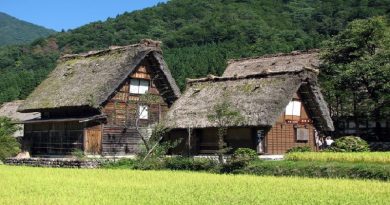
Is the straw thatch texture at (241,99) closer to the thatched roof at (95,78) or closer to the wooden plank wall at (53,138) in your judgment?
the thatched roof at (95,78)

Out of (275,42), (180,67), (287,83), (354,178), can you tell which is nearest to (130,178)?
(354,178)

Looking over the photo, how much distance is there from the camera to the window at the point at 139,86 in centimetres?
3478

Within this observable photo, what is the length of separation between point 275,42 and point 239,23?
44.3ft

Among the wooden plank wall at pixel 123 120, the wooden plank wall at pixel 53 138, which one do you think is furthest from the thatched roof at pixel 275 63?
the wooden plank wall at pixel 53 138

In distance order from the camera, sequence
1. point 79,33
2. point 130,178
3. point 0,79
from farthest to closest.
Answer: point 79,33 → point 0,79 → point 130,178

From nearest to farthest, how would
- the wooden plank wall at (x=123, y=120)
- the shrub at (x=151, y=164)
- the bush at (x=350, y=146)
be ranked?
1. the shrub at (x=151, y=164)
2. the bush at (x=350, y=146)
3. the wooden plank wall at (x=123, y=120)

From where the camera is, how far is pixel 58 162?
2758cm

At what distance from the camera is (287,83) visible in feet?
95.6

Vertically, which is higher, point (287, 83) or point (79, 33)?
point (79, 33)

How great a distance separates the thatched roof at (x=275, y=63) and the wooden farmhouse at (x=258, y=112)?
890 centimetres

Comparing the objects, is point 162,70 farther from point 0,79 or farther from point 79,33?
point 79,33

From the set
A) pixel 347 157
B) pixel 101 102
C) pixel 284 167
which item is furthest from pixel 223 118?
pixel 101 102

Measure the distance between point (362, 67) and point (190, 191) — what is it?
21825mm

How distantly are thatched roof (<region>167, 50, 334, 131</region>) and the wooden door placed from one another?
4.51 meters
